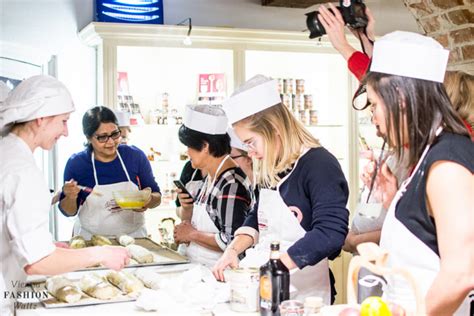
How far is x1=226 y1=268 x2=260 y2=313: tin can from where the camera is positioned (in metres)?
2.10

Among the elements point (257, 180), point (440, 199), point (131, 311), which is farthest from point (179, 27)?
point (440, 199)

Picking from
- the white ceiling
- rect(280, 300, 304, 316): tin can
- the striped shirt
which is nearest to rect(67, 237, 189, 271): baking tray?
the striped shirt

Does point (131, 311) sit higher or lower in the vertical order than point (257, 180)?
lower

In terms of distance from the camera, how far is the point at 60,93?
2.25 metres

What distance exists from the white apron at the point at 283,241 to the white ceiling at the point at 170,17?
287 cm

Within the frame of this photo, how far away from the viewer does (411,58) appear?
1.84 metres

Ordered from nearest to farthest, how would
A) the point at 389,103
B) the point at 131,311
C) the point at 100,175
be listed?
the point at 389,103 → the point at 131,311 → the point at 100,175

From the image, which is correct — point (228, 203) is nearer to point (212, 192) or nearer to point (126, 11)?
point (212, 192)

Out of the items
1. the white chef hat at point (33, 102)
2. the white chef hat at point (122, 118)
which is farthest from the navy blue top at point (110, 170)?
the white chef hat at point (33, 102)

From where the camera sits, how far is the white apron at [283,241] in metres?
2.51

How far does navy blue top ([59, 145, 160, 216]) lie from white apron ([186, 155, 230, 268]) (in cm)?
89

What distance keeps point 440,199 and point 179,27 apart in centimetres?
343

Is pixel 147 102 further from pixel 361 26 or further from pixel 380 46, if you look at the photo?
pixel 380 46

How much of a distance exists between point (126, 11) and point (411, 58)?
132 inches
